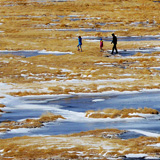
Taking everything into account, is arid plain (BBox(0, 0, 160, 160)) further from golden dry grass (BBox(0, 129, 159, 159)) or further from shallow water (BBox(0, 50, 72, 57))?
shallow water (BBox(0, 50, 72, 57))

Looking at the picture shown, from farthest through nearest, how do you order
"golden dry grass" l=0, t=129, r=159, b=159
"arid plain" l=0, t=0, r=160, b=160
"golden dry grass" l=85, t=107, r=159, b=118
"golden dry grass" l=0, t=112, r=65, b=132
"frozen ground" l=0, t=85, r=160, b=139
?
1. "golden dry grass" l=85, t=107, r=159, b=118
2. "golden dry grass" l=0, t=112, r=65, b=132
3. "frozen ground" l=0, t=85, r=160, b=139
4. "arid plain" l=0, t=0, r=160, b=160
5. "golden dry grass" l=0, t=129, r=159, b=159

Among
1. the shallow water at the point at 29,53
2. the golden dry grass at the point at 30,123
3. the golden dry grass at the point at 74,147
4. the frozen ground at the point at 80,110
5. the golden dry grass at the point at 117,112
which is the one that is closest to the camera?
the golden dry grass at the point at 74,147

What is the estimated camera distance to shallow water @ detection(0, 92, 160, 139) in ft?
58.8

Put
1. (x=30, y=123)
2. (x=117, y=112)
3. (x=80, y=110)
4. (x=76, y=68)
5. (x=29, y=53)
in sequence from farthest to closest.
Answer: (x=29, y=53), (x=76, y=68), (x=80, y=110), (x=117, y=112), (x=30, y=123)

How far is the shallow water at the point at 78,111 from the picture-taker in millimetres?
17922

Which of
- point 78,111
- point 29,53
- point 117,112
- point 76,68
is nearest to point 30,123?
point 78,111

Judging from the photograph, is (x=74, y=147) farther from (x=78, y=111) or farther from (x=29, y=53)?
(x=29, y=53)

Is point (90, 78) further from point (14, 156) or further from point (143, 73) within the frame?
point (14, 156)

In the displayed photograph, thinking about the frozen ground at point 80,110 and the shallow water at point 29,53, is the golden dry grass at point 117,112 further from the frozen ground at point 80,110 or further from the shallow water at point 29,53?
the shallow water at point 29,53

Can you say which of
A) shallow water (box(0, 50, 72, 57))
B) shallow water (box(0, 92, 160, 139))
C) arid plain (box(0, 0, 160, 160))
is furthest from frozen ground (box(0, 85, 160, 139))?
shallow water (box(0, 50, 72, 57))

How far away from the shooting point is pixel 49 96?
26219 millimetres

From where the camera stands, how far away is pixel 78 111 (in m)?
21.9

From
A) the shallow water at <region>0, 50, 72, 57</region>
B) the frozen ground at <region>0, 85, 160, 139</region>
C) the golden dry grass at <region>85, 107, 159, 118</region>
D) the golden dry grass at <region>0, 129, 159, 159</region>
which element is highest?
the shallow water at <region>0, 50, 72, 57</region>

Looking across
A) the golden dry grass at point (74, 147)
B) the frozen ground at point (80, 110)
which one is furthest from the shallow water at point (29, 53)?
the golden dry grass at point (74, 147)
